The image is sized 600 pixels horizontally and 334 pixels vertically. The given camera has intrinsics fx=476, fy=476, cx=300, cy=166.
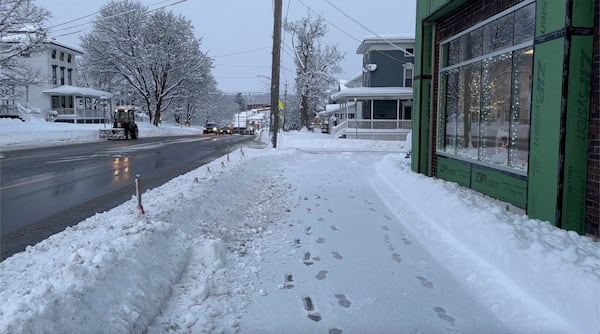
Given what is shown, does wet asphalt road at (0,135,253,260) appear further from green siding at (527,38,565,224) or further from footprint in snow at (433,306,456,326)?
green siding at (527,38,565,224)

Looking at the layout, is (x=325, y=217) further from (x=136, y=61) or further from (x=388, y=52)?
(x=136, y=61)

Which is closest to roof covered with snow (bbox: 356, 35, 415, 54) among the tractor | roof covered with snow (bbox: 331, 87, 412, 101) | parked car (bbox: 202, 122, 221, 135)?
roof covered with snow (bbox: 331, 87, 412, 101)

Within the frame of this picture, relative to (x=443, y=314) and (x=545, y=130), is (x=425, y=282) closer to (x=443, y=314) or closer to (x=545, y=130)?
(x=443, y=314)

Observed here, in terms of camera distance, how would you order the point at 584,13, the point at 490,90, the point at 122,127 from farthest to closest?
the point at 122,127 < the point at 490,90 < the point at 584,13

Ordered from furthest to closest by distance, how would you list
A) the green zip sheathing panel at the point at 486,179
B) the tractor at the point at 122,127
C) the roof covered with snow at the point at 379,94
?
the tractor at the point at 122,127 → the roof covered with snow at the point at 379,94 → the green zip sheathing panel at the point at 486,179

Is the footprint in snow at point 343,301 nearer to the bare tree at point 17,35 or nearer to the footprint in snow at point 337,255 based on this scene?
the footprint in snow at point 337,255

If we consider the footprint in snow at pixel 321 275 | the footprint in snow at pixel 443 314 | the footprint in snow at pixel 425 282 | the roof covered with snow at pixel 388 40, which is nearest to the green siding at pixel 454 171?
the footprint in snow at pixel 425 282

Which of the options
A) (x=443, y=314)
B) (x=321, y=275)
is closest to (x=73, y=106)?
(x=321, y=275)

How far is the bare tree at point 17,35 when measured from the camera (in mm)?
30906

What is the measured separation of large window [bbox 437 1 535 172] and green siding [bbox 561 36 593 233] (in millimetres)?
1581

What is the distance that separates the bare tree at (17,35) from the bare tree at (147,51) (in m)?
19.5

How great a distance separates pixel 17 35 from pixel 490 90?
114 feet

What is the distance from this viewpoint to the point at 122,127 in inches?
1447

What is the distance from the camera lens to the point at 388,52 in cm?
3703
